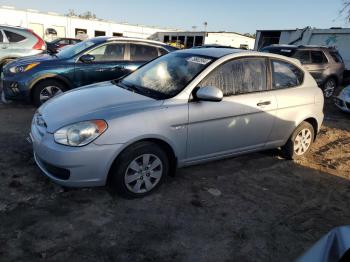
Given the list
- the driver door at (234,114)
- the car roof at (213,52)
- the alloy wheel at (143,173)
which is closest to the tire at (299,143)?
the driver door at (234,114)

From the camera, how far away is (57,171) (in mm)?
3541

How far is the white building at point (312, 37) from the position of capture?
16172mm

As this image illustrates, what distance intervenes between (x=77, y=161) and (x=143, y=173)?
30.4 inches

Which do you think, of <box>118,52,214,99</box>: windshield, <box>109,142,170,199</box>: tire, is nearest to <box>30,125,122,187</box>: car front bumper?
Answer: <box>109,142,170,199</box>: tire

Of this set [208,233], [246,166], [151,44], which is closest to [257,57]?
[246,166]

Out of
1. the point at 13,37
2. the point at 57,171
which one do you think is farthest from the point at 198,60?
the point at 13,37

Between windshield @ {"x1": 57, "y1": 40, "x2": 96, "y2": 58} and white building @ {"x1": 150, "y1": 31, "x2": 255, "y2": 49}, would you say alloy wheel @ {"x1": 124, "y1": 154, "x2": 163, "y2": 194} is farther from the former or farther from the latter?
white building @ {"x1": 150, "y1": 31, "x2": 255, "y2": 49}

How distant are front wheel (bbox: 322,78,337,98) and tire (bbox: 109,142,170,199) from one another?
9.11 m

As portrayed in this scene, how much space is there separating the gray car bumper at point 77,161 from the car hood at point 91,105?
0.77ft

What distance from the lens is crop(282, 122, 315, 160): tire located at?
529cm

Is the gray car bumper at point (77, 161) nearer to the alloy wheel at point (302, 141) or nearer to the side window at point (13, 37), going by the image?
the alloy wheel at point (302, 141)

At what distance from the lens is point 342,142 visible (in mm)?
6688

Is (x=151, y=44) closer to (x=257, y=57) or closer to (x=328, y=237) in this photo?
(x=257, y=57)

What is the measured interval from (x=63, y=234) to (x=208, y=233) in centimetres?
139
